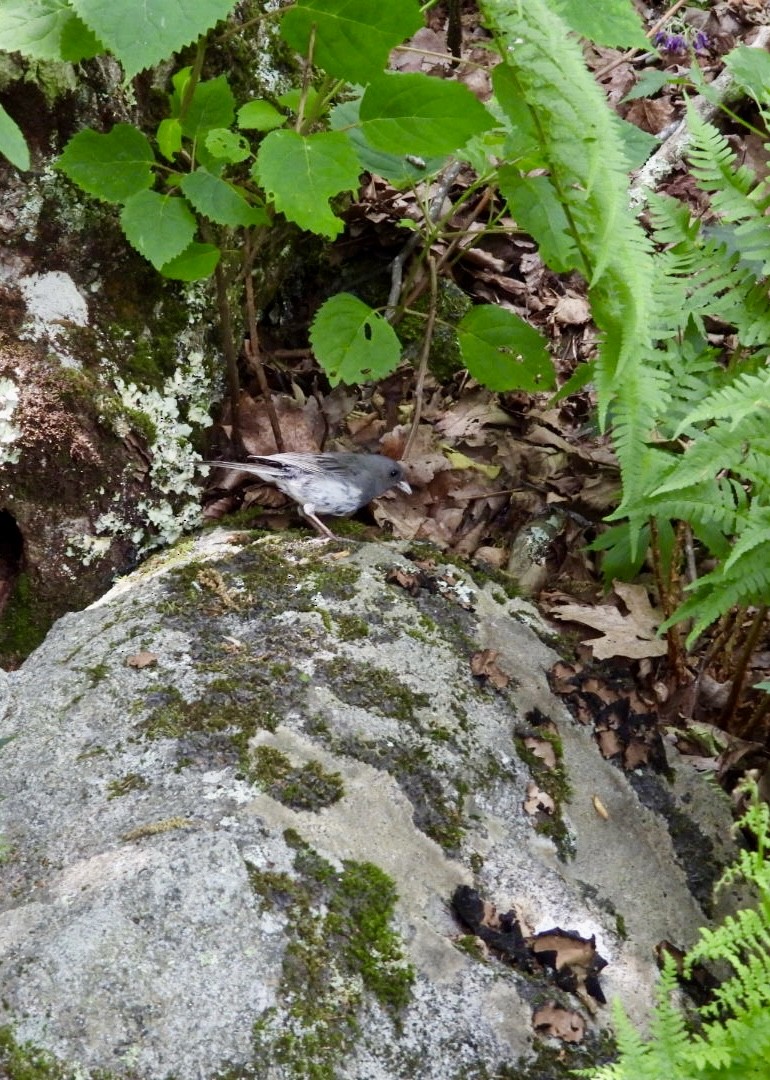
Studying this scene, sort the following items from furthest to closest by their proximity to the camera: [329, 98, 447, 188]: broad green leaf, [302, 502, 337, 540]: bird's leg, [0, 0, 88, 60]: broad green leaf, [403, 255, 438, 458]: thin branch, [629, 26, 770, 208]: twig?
1. [629, 26, 770, 208]: twig
2. [403, 255, 438, 458]: thin branch
3. [302, 502, 337, 540]: bird's leg
4. [329, 98, 447, 188]: broad green leaf
5. [0, 0, 88, 60]: broad green leaf

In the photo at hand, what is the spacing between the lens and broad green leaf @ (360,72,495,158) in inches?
105

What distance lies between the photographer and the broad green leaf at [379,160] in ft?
10.9

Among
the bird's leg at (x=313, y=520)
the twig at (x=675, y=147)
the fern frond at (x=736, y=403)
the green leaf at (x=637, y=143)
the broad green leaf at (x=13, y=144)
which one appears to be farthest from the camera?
the twig at (x=675, y=147)

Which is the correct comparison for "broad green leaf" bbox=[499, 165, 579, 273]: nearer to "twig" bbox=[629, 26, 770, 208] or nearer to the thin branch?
the thin branch

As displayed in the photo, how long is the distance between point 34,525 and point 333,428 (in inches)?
65.6

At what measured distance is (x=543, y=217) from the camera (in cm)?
310

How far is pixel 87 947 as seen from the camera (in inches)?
74.9

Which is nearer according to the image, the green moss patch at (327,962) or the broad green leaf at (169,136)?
the green moss patch at (327,962)

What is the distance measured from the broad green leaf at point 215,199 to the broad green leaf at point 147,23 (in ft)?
3.16

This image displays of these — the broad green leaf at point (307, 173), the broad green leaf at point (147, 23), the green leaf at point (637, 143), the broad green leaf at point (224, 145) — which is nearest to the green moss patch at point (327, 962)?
the broad green leaf at point (307, 173)

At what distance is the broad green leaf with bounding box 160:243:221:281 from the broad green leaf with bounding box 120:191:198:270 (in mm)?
135

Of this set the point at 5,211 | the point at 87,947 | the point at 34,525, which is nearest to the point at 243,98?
the point at 5,211

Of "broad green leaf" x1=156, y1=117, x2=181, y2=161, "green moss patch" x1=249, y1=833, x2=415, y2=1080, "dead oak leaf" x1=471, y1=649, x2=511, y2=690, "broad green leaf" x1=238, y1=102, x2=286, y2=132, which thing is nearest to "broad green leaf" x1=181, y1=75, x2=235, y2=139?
"broad green leaf" x1=156, y1=117, x2=181, y2=161

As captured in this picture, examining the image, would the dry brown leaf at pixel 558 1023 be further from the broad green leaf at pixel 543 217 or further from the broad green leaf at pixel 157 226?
the broad green leaf at pixel 157 226
